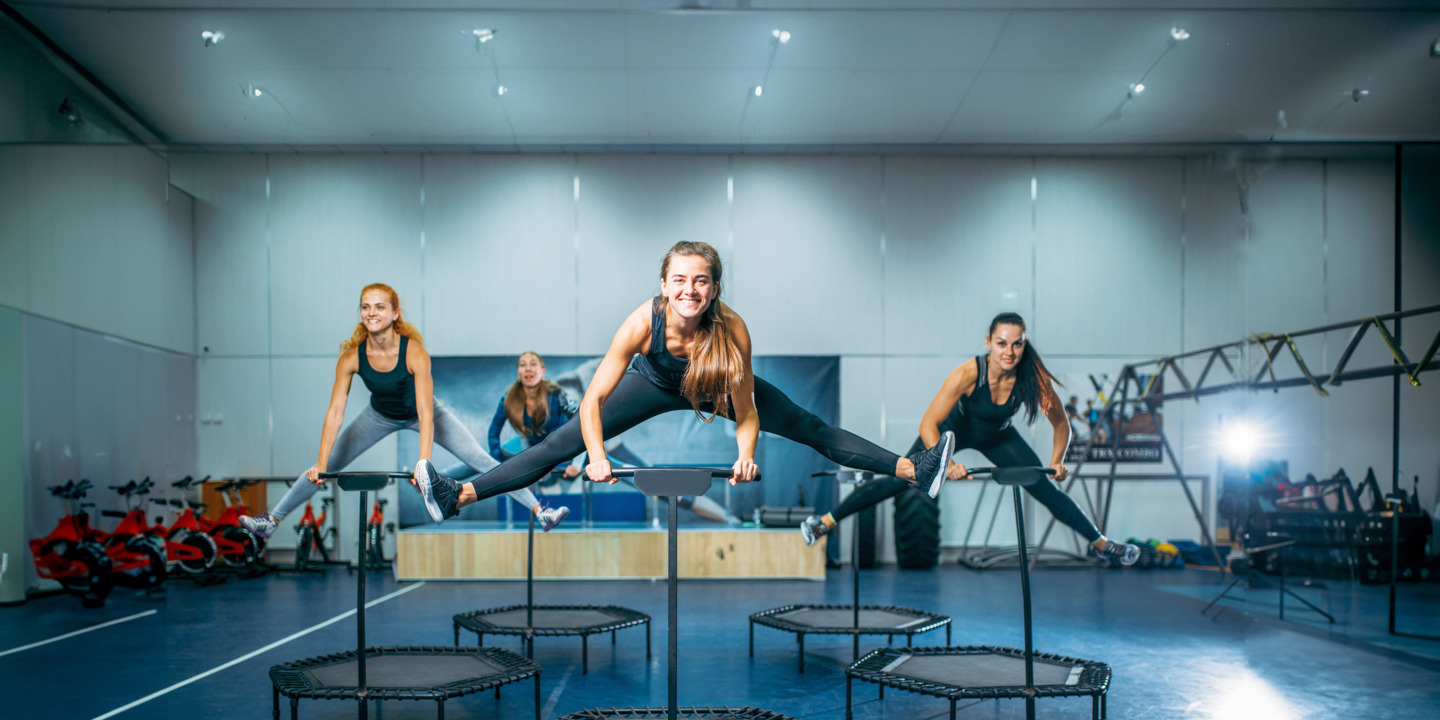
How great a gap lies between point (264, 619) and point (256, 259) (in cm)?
496

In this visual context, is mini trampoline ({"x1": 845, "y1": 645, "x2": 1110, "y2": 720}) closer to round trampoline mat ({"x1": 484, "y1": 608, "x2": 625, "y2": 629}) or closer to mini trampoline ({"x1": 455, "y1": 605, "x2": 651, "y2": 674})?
mini trampoline ({"x1": 455, "y1": 605, "x2": 651, "y2": 674})

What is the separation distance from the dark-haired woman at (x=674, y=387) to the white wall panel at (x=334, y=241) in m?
7.09

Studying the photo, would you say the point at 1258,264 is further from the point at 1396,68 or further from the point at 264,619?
the point at 264,619

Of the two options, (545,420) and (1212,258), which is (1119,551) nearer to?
(545,420)

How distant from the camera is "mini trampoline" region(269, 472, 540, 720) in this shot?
→ 11.5ft

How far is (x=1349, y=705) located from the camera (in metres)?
4.23

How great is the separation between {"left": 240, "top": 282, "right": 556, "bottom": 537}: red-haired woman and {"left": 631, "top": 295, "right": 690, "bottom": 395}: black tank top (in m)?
1.47

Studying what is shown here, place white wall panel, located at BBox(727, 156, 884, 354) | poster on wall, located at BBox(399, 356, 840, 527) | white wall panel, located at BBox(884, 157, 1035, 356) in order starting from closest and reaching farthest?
poster on wall, located at BBox(399, 356, 840, 527), white wall panel, located at BBox(727, 156, 884, 354), white wall panel, located at BBox(884, 157, 1035, 356)

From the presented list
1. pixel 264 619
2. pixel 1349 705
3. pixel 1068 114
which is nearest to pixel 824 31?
pixel 1068 114

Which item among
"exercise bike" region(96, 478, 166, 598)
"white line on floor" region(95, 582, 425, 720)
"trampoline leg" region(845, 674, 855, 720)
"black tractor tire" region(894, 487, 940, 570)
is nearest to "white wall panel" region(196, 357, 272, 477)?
"exercise bike" region(96, 478, 166, 598)

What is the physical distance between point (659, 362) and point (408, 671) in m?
1.86

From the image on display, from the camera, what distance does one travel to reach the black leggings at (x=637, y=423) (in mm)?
3354

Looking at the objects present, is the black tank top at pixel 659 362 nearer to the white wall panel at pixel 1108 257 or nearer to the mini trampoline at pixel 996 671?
→ the mini trampoline at pixel 996 671

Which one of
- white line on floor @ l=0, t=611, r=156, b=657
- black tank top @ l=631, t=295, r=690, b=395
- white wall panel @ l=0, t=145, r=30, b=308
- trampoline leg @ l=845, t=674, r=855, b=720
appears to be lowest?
white line on floor @ l=0, t=611, r=156, b=657
